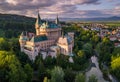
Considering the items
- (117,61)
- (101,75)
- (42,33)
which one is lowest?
(101,75)

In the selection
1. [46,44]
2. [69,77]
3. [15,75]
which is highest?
A: [46,44]

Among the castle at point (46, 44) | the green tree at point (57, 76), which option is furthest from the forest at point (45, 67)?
the castle at point (46, 44)

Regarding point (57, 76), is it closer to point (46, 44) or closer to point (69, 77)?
point (69, 77)

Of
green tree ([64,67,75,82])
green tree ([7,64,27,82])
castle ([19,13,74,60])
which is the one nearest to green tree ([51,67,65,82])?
green tree ([64,67,75,82])

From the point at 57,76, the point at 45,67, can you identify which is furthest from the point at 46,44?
the point at 57,76

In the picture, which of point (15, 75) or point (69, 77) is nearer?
point (15, 75)

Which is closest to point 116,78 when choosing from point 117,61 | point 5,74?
point 117,61

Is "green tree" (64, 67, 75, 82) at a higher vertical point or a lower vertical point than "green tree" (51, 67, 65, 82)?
lower

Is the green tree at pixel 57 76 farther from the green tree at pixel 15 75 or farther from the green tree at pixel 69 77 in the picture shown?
the green tree at pixel 15 75

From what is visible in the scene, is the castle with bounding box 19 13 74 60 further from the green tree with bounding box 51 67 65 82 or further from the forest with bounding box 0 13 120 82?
the green tree with bounding box 51 67 65 82

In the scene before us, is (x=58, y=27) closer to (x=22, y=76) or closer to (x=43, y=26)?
(x=43, y=26)

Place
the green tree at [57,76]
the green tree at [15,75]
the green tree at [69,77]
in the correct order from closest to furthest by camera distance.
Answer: the green tree at [15,75], the green tree at [57,76], the green tree at [69,77]
